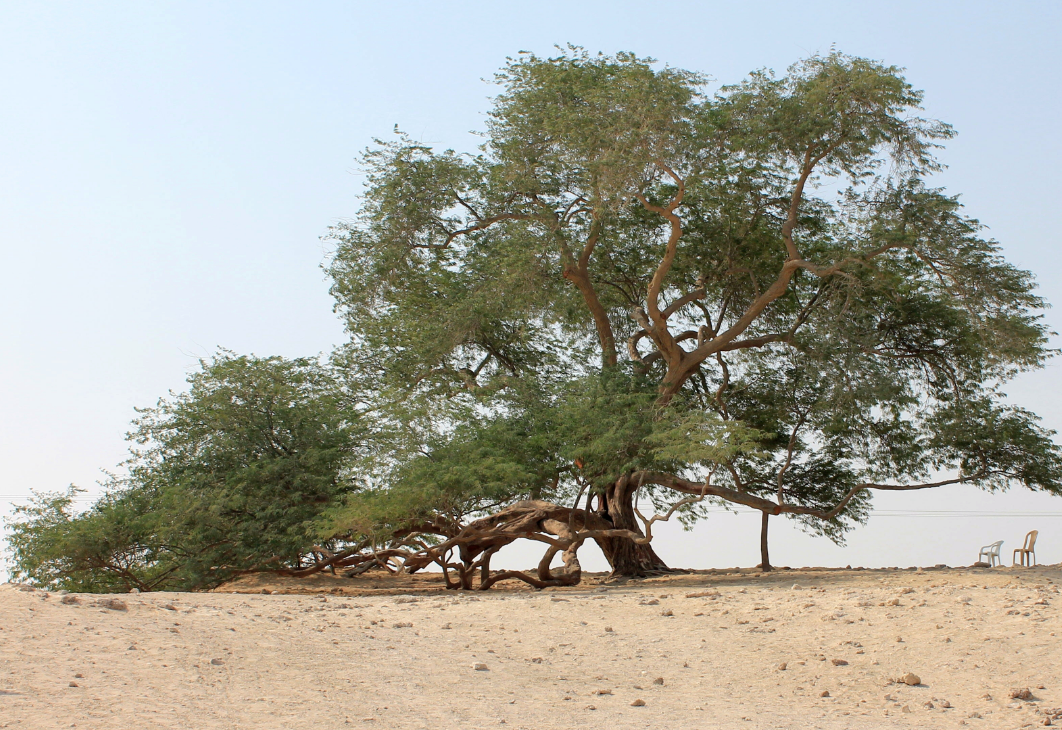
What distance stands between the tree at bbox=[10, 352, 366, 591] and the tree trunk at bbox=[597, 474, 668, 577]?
4.94 m

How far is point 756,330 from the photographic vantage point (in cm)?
1892

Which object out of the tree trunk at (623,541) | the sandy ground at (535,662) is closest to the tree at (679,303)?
the tree trunk at (623,541)

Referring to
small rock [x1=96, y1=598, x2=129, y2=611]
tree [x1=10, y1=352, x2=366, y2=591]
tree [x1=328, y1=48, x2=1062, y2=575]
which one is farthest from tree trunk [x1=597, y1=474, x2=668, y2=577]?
small rock [x1=96, y1=598, x2=129, y2=611]

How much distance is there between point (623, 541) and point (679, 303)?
4.80 meters

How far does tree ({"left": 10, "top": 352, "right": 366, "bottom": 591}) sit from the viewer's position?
14117 mm

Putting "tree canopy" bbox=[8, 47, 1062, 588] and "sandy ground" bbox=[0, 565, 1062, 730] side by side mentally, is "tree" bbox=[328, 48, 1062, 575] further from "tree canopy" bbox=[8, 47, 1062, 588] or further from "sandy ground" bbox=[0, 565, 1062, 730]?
"sandy ground" bbox=[0, 565, 1062, 730]

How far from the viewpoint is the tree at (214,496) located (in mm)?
14117

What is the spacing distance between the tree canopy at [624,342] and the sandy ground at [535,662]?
151 inches

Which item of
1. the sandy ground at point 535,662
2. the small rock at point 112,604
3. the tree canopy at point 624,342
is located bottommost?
the sandy ground at point 535,662

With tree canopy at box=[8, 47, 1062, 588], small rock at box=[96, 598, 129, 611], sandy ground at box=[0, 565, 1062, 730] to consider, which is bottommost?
sandy ground at box=[0, 565, 1062, 730]

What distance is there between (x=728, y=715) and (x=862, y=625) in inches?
121

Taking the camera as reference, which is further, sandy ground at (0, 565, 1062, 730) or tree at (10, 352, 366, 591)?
tree at (10, 352, 366, 591)

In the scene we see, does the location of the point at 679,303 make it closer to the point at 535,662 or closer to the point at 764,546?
the point at 764,546

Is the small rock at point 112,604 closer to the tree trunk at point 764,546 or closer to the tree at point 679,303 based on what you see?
the tree at point 679,303
